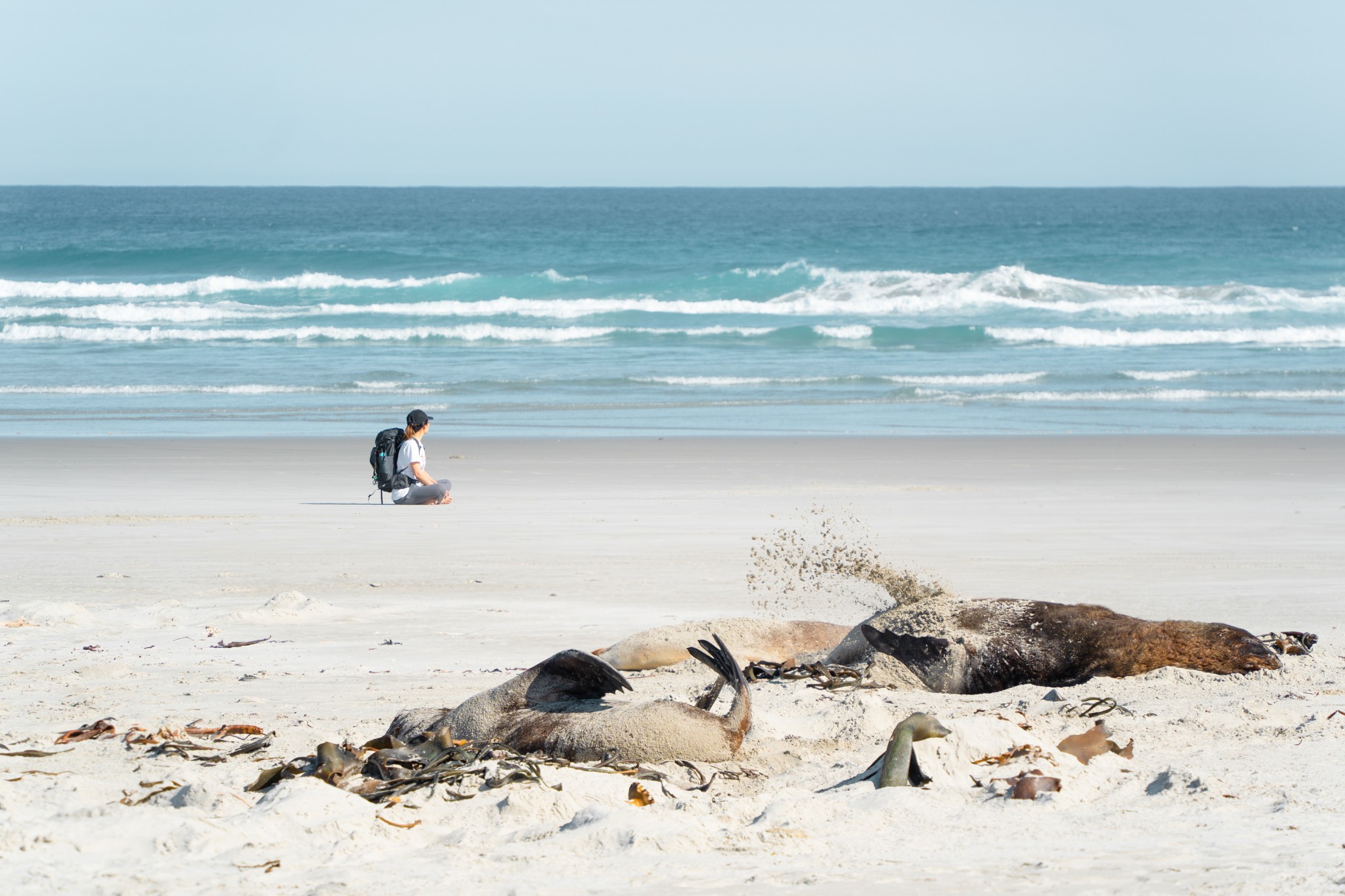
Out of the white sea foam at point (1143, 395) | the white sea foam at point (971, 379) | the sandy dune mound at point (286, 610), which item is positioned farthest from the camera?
→ the white sea foam at point (971, 379)

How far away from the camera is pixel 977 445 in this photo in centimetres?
1445

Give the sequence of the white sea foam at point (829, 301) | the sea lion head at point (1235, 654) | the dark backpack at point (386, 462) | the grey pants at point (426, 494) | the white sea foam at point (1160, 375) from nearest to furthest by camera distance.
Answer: the sea lion head at point (1235, 654) → the grey pants at point (426, 494) → the dark backpack at point (386, 462) → the white sea foam at point (1160, 375) → the white sea foam at point (829, 301)

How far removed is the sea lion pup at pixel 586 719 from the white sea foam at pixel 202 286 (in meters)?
34.4

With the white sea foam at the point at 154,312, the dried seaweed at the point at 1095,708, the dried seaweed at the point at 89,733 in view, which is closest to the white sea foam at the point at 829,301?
the white sea foam at the point at 154,312

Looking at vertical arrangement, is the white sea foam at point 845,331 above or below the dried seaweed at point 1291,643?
above

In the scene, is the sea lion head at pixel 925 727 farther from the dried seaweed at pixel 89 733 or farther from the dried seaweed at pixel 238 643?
the dried seaweed at pixel 238 643

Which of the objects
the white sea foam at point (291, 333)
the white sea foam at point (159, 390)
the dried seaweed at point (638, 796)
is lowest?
the white sea foam at point (159, 390)

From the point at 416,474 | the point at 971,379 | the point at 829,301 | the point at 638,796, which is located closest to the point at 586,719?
the point at 638,796

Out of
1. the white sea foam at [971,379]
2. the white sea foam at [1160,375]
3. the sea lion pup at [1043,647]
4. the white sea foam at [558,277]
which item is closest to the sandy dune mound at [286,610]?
the sea lion pup at [1043,647]

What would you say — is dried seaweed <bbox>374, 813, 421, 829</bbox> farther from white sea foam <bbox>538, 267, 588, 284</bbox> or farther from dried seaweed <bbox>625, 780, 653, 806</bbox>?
white sea foam <bbox>538, 267, 588, 284</bbox>

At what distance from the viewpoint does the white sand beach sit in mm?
3180

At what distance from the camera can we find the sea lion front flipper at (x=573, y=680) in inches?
160

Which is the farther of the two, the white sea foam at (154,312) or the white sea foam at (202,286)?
the white sea foam at (202,286)

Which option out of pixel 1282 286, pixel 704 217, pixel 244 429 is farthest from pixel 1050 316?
pixel 704 217
